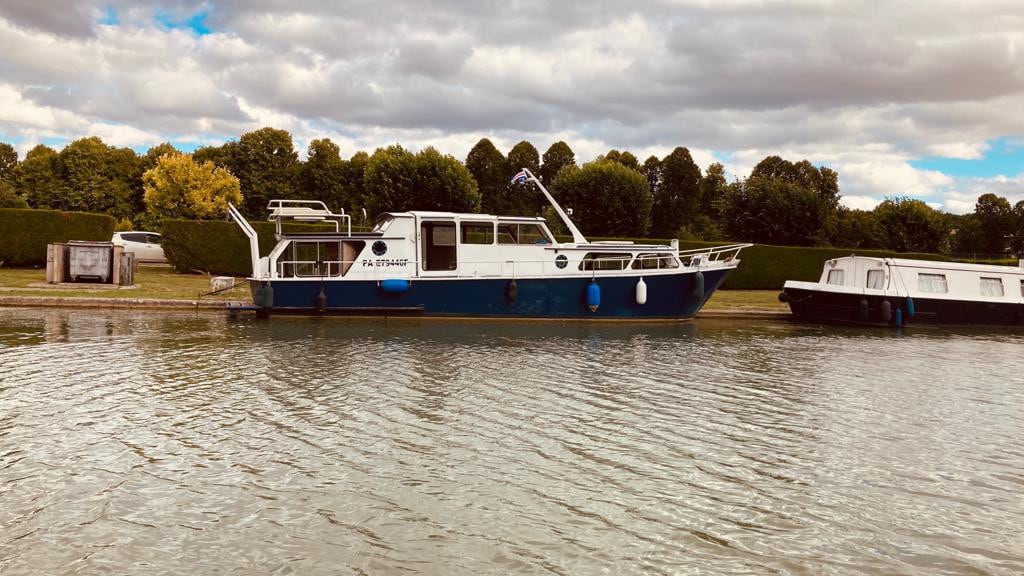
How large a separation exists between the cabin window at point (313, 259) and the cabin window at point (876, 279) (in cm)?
1718

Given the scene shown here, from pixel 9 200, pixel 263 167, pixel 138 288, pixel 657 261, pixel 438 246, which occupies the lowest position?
pixel 138 288

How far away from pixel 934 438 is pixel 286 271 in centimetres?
1660

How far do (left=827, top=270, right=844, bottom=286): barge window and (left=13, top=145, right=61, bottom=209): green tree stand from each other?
197 feet

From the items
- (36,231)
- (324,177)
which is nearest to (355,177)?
(324,177)

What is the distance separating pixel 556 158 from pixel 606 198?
2244cm

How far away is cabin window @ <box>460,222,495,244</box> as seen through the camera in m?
20.3

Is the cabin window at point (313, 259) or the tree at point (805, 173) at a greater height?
the tree at point (805, 173)

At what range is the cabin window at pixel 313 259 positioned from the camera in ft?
65.5

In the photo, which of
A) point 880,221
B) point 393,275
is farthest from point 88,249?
point 880,221

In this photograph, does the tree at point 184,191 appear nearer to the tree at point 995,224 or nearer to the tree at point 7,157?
the tree at point 7,157

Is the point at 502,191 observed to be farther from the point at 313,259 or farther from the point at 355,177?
the point at 313,259

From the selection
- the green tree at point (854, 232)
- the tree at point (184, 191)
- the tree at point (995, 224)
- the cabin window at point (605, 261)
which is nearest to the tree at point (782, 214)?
the green tree at point (854, 232)

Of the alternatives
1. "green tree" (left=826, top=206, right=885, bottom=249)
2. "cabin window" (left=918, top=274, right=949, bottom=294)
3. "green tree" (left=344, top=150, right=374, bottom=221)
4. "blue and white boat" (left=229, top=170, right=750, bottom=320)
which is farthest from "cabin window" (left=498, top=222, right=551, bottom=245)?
"green tree" (left=344, top=150, right=374, bottom=221)

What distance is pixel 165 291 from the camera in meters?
22.2
